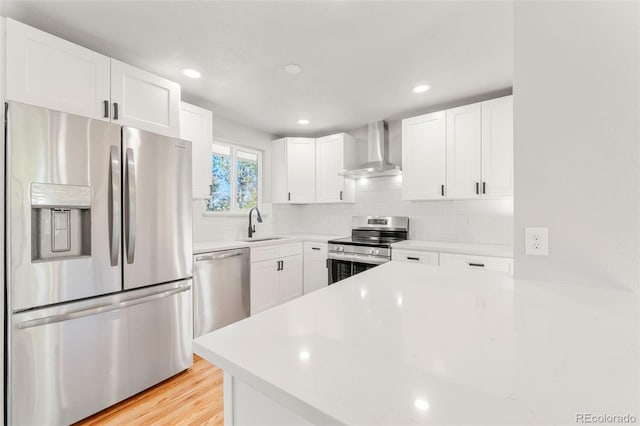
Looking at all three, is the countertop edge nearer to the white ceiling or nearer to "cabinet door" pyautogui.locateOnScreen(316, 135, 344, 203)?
the white ceiling

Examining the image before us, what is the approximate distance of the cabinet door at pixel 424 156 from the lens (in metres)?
2.96

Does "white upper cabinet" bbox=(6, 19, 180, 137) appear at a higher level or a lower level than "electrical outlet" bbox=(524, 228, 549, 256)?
higher

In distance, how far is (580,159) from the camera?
104 cm

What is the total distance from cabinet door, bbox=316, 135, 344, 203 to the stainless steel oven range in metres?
0.48

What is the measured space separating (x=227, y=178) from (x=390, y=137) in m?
2.20

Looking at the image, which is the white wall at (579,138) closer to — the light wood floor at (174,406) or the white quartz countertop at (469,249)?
the white quartz countertop at (469,249)

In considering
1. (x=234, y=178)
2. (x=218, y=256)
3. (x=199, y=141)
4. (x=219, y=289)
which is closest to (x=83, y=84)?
(x=199, y=141)

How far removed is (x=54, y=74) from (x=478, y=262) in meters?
3.32

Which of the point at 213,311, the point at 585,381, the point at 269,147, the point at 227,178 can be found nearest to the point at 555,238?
the point at 585,381

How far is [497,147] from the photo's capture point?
2633mm

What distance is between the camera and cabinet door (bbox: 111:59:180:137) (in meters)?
1.90

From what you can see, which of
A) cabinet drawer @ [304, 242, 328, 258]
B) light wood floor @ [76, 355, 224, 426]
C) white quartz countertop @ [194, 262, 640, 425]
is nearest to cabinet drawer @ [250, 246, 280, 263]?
cabinet drawer @ [304, 242, 328, 258]

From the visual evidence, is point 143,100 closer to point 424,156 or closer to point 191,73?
point 191,73

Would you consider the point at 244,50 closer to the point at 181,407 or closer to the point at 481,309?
the point at 481,309
